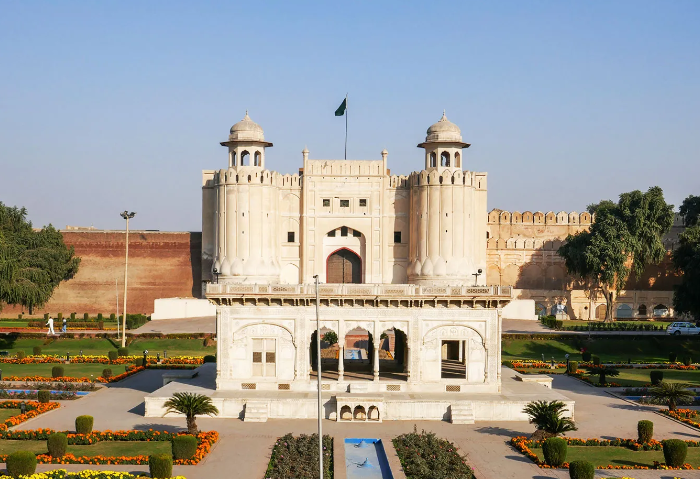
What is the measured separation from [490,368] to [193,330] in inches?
1029

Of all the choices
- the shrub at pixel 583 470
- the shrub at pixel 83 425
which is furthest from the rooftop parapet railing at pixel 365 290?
the shrub at pixel 583 470

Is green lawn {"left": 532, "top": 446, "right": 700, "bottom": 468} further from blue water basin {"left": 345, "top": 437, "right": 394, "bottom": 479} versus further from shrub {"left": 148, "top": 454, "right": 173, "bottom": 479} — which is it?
shrub {"left": 148, "top": 454, "right": 173, "bottom": 479}

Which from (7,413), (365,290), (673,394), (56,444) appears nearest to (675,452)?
(673,394)

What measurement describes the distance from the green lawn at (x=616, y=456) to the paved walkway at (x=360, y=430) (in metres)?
0.98

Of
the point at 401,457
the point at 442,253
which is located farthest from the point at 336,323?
the point at 442,253

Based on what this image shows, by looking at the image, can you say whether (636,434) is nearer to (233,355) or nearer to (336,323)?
(336,323)

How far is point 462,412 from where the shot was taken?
96.6 feet

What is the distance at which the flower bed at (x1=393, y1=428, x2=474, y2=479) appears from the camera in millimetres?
22080

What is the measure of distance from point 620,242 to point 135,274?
116 ft

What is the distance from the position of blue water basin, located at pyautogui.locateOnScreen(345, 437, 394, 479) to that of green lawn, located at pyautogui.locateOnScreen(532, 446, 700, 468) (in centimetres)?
458

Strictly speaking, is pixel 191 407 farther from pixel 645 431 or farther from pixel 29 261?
pixel 29 261

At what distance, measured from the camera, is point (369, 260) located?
56094mm

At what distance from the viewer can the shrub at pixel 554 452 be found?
2336cm

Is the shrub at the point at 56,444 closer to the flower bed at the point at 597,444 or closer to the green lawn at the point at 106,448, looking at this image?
the green lawn at the point at 106,448
